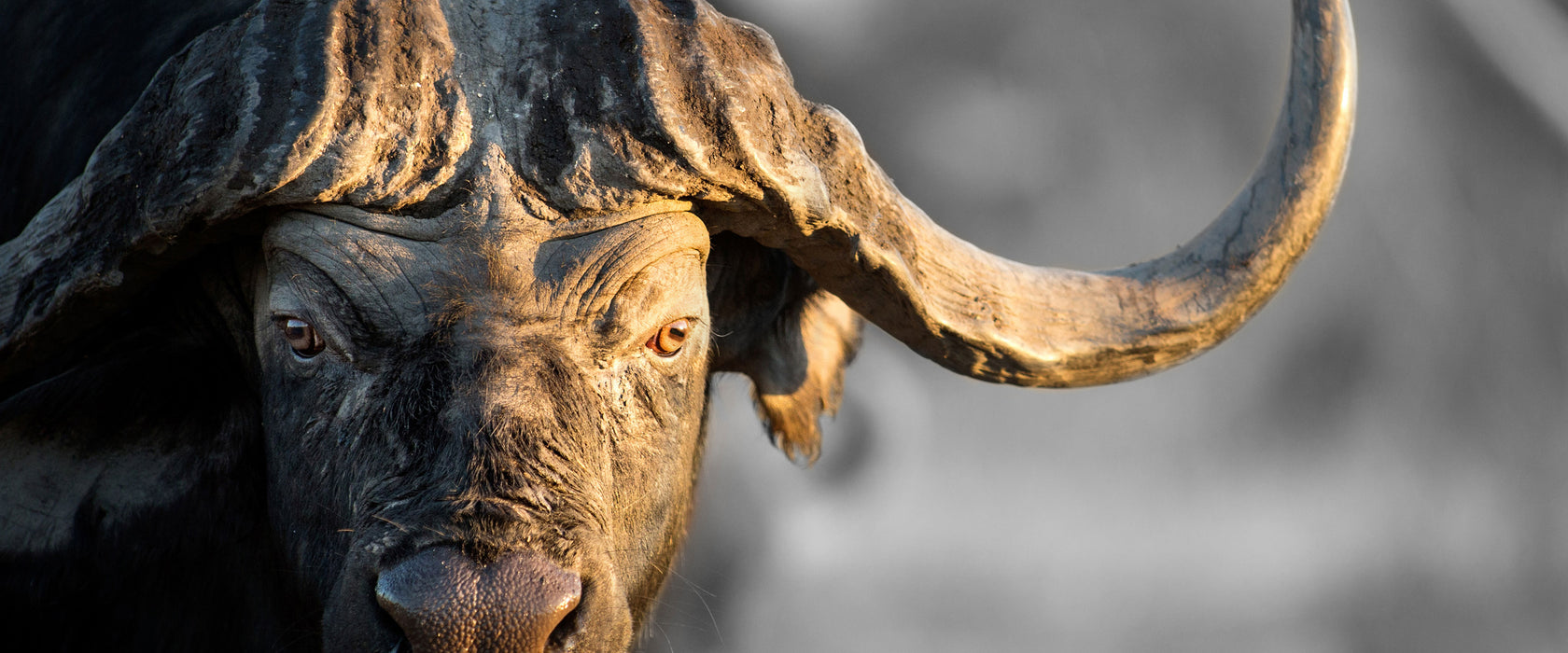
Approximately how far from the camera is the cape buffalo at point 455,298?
2.07 metres

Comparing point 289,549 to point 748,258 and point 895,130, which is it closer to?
point 748,258

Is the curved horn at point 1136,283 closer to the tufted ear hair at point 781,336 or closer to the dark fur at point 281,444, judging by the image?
the tufted ear hair at point 781,336

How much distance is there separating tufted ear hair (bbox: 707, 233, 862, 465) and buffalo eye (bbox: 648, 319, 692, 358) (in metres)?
0.35

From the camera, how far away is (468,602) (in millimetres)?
1880

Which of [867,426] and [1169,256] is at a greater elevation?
[1169,256]

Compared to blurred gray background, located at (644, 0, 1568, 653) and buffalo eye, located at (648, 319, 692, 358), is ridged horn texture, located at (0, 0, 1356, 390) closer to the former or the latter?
buffalo eye, located at (648, 319, 692, 358)

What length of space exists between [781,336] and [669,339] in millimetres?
788

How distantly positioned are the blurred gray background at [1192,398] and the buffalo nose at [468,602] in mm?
3747

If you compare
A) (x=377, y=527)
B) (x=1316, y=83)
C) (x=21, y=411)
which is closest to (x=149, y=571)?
(x=21, y=411)

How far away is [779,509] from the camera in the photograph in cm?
598

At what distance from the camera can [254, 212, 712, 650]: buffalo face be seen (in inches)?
76.7

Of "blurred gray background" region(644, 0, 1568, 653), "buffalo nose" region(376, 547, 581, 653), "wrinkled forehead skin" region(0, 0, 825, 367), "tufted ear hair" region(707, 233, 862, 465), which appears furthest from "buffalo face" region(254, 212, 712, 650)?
"blurred gray background" region(644, 0, 1568, 653)

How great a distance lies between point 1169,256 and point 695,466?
4.23ft

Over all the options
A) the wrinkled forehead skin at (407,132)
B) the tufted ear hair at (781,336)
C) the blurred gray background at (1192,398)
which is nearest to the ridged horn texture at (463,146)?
the wrinkled forehead skin at (407,132)
